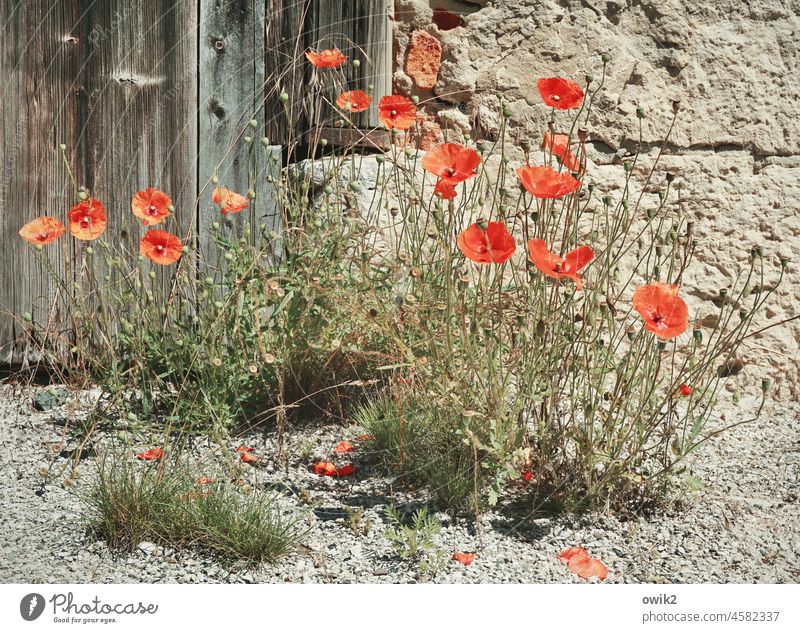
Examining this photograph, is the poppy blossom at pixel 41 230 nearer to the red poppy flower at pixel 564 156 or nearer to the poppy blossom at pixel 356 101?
the poppy blossom at pixel 356 101

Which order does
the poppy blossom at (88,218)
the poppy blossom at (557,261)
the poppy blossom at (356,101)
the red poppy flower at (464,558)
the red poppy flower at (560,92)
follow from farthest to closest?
the poppy blossom at (356,101)
the poppy blossom at (88,218)
the red poppy flower at (560,92)
the red poppy flower at (464,558)
the poppy blossom at (557,261)

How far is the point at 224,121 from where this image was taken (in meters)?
3.38

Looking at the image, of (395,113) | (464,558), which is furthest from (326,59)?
(464,558)

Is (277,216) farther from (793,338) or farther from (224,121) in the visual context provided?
(793,338)

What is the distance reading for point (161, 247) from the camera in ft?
9.07

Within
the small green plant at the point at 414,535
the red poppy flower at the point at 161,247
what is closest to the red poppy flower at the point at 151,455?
the red poppy flower at the point at 161,247

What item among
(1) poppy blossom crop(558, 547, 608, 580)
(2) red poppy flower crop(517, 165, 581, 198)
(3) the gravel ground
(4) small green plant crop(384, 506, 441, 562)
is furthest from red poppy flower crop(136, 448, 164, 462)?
(2) red poppy flower crop(517, 165, 581, 198)

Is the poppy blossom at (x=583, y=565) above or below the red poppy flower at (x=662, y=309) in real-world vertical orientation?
below

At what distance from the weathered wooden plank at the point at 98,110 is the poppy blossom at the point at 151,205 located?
1.14ft

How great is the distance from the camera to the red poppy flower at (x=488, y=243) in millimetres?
2201

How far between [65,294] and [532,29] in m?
1.97

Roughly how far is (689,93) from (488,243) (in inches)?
66.9

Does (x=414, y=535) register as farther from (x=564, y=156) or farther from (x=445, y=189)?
(x=564, y=156)
